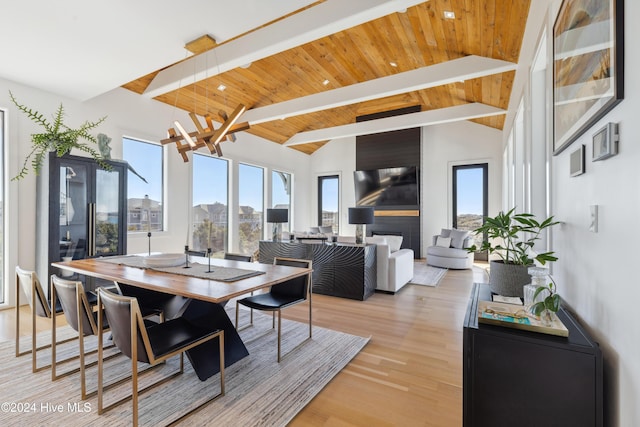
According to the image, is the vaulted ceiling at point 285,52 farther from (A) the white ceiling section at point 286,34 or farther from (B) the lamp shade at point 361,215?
(B) the lamp shade at point 361,215

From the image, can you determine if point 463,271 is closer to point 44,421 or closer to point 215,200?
point 215,200

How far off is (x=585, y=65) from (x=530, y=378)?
1262 millimetres

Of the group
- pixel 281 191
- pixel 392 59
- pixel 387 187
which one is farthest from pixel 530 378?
pixel 281 191

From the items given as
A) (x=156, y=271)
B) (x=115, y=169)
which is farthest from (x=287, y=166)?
(x=156, y=271)

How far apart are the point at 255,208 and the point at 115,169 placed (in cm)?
374

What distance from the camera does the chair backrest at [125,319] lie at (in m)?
1.55

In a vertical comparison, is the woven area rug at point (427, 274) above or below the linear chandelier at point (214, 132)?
below

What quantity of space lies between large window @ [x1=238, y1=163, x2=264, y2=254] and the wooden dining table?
434cm

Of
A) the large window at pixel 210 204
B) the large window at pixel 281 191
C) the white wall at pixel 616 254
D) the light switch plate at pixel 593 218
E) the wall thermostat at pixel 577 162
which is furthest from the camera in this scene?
the large window at pixel 281 191

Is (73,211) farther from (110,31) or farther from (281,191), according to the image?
(281,191)

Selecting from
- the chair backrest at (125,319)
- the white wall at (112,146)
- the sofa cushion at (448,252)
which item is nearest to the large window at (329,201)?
the white wall at (112,146)

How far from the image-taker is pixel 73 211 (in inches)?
148

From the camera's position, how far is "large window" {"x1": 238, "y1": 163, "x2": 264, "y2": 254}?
7102 millimetres

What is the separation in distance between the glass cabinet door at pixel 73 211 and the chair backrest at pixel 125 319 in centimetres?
270
